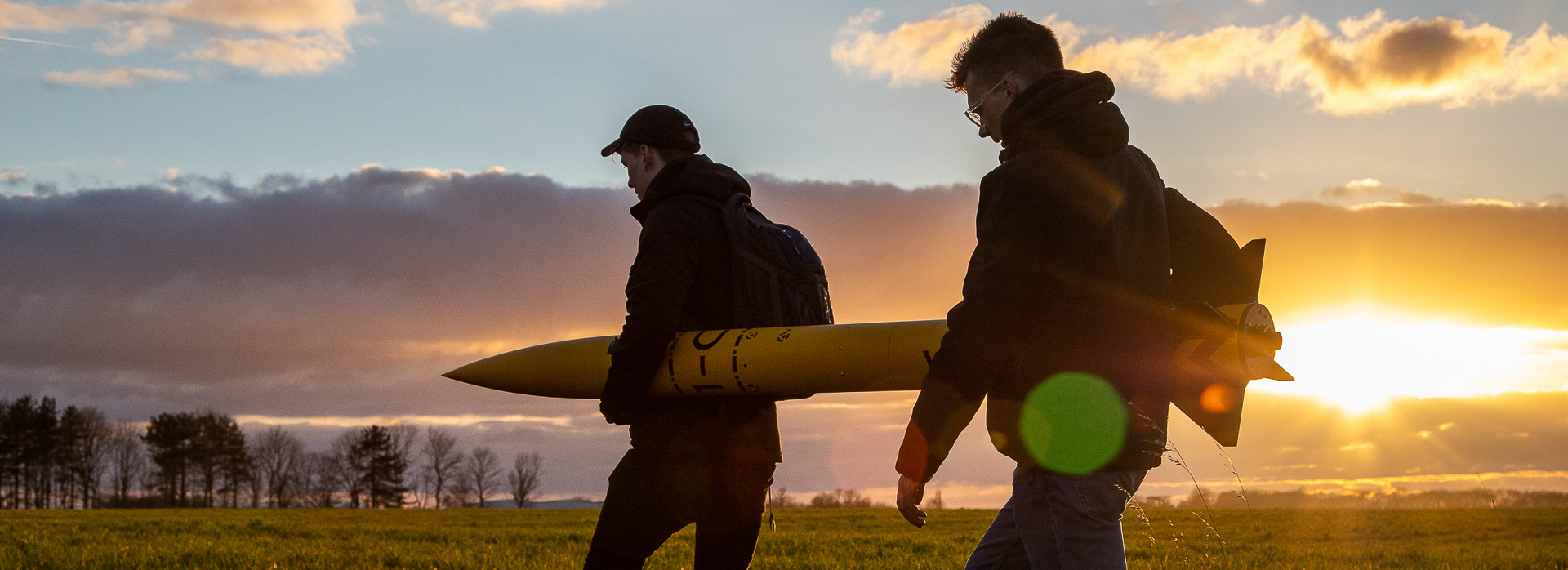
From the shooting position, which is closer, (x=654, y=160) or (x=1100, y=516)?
(x=1100, y=516)

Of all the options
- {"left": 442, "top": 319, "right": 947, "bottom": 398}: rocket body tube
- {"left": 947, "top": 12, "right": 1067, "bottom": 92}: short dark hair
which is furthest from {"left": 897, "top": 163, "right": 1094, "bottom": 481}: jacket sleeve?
{"left": 442, "top": 319, "right": 947, "bottom": 398}: rocket body tube

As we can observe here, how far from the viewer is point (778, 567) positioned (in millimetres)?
10055

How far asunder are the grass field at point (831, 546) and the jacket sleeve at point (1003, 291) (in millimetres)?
6091

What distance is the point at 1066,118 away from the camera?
318cm

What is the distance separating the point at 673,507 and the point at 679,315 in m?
0.84

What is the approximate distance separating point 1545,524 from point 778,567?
18.3 meters

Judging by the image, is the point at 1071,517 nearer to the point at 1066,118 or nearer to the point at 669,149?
the point at 1066,118

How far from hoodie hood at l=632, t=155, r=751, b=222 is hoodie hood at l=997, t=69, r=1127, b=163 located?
179cm

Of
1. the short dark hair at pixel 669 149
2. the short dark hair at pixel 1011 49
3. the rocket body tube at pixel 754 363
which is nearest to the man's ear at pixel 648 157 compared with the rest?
the short dark hair at pixel 669 149

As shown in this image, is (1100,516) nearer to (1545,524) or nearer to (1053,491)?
(1053,491)

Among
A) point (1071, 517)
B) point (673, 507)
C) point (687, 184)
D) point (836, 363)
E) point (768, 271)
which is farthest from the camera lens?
point (836, 363)

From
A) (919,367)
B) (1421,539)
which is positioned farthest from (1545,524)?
(919,367)

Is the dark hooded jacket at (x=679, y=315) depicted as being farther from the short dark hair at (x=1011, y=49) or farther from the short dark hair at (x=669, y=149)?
the short dark hair at (x=1011, y=49)

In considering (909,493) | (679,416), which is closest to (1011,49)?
(909,493)
